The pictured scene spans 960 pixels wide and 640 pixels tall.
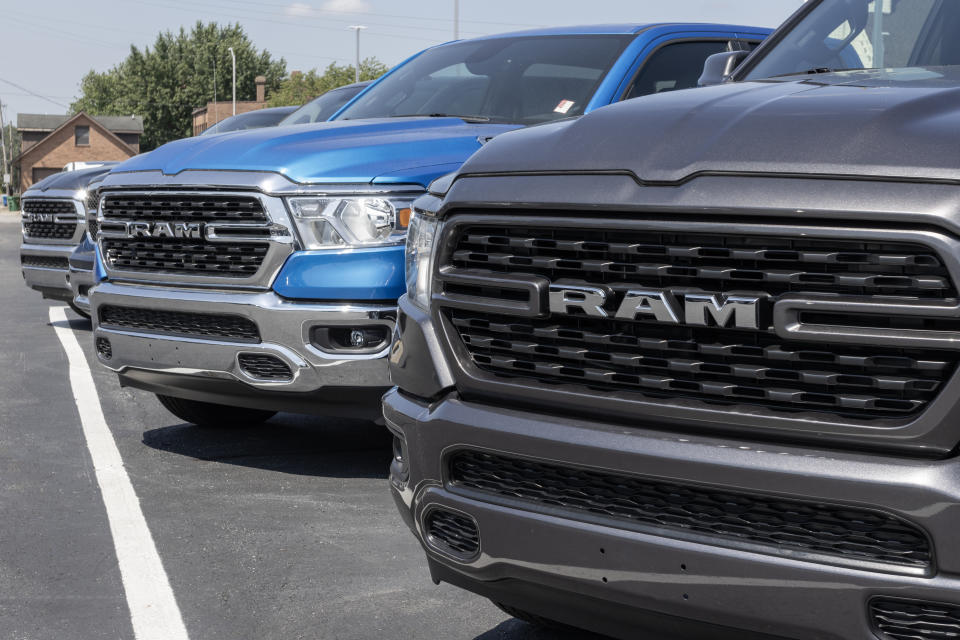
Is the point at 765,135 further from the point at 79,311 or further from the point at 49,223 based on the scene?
the point at 79,311

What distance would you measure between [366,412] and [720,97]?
8.92ft

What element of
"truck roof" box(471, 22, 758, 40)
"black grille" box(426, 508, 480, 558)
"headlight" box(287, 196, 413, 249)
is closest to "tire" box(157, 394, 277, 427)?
"headlight" box(287, 196, 413, 249)

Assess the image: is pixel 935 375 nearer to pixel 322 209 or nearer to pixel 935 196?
pixel 935 196

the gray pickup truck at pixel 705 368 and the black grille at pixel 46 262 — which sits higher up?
the gray pickup truck at pixel 705 368

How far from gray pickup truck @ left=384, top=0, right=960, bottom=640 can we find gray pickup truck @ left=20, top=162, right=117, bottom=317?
9.10 m

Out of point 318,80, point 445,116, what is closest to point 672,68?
point 445,116

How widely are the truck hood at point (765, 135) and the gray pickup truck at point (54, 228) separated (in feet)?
29.9

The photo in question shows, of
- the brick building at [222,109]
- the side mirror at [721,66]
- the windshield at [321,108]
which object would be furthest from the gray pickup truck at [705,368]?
the brick building at [222,109]

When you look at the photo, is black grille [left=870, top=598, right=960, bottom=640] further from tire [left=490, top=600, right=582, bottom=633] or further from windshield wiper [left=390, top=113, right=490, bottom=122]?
windshield wiper [left=390, top=113, right=490, bottom=122]

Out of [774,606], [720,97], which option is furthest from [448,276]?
[774,606]

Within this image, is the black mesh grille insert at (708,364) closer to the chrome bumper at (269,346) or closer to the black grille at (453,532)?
the black grille at (453,532)

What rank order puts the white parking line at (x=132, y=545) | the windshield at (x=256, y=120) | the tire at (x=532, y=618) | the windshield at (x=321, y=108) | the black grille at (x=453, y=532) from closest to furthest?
1. the black grille at (x=453, y=532)
2. the tire at (x=532, y=618)
3. the white parking line at (x=132, y=545)
4. the windshield at (x=321, y=108)
5. the windshield at (x=256, y=120)

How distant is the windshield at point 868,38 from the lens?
3.71 m

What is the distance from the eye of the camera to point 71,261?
10367mm
